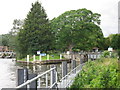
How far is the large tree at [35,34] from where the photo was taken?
47.6 metres

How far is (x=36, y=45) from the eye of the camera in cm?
4784

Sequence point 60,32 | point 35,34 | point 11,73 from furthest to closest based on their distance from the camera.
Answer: point 35,34, point 60,32, point 11,73

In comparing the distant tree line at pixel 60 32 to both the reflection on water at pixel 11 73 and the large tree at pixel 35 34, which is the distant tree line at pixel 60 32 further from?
the reflection on water at pixel 11 73

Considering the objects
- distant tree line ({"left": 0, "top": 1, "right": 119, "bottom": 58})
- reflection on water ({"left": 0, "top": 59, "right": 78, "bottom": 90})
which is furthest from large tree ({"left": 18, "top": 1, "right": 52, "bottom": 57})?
reflection on water ({"left": 0, "top": 59, "right": 78, "bottom": 90})

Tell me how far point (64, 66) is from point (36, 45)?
38.1 meters

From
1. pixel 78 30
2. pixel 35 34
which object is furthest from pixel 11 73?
pixel 78 30

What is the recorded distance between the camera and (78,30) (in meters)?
46.3

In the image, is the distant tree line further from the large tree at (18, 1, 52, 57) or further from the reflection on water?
the reflection on water

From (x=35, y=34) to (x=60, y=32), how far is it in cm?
565

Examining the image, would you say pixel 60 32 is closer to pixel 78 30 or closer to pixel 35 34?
pixel 78 30

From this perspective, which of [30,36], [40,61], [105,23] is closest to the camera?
[40,61]

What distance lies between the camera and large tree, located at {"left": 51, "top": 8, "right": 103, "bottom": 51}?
45.6 m

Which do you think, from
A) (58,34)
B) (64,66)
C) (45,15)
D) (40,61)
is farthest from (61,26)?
(64,66)

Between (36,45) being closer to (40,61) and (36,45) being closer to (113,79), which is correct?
(40,61)
